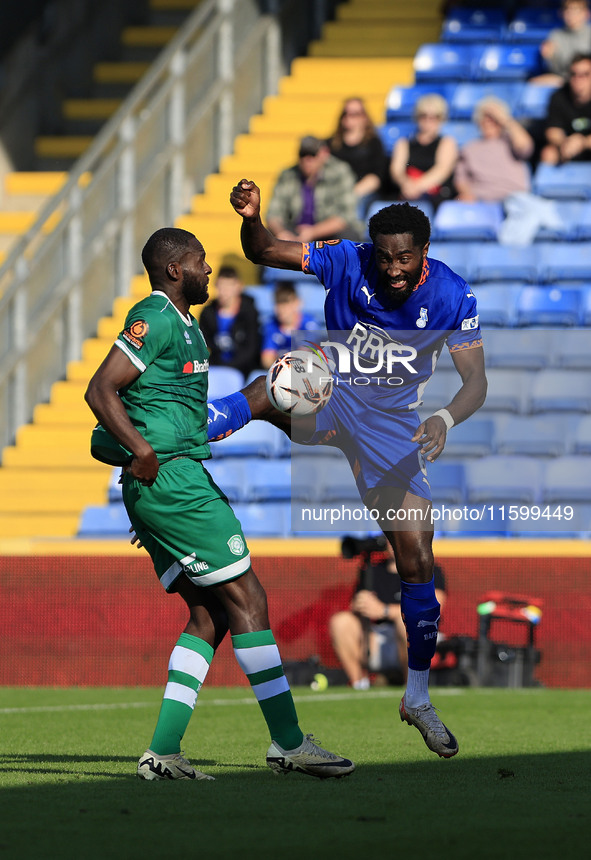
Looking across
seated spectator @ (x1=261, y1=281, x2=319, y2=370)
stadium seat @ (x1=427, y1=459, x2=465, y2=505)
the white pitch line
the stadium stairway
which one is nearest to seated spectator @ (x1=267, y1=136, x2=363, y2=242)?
the stadium stairway

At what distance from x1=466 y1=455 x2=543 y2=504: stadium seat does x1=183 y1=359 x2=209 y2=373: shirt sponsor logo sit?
6.35 m

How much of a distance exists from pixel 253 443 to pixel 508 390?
85.3 inches

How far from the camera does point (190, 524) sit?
18.6 feet

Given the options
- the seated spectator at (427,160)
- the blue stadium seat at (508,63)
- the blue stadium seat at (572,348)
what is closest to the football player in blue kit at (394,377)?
the blue stadium seat at (572,348)

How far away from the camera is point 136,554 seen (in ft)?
36.9

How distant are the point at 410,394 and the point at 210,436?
0.95 m

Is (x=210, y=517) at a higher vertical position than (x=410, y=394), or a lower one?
lower

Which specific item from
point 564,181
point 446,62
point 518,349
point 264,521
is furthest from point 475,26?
point 264,521

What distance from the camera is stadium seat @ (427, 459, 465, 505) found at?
11961 mm

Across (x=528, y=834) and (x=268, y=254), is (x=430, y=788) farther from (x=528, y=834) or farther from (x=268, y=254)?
(x=268, y=254)

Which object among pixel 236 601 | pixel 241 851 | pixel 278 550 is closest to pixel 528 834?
pixel 241 851

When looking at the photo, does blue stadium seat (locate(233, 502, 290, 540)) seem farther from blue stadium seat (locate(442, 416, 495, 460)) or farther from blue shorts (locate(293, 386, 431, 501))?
blue shorts (locate(293, 386, 431, 501))

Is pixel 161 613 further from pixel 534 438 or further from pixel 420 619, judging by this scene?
pixel 420 619

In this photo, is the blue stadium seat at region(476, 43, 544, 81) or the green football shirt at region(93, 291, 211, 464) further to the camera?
the blue stadium seat at region(476, 43, 544, 81)
